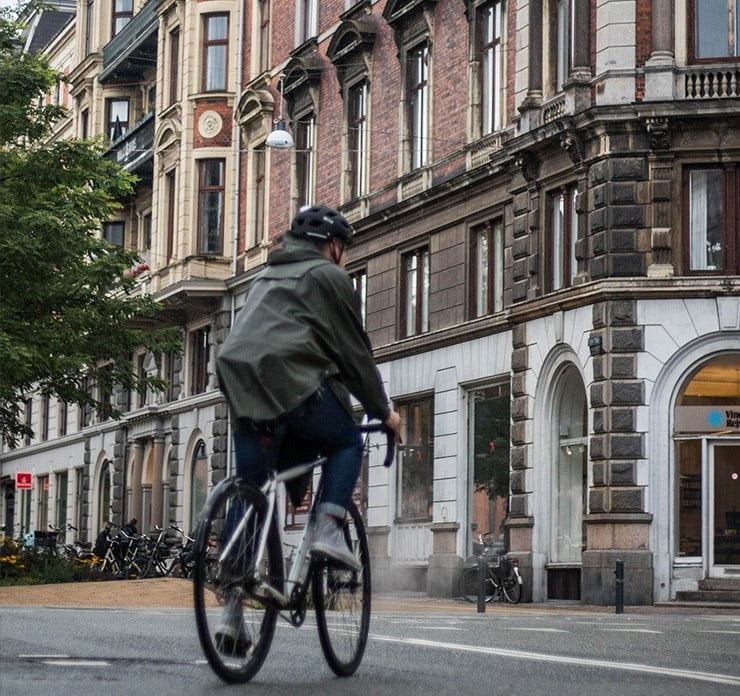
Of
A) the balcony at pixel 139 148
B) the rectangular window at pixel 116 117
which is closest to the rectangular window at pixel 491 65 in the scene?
the balcony at pixel 139 148

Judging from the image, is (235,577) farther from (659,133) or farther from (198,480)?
(198,480)

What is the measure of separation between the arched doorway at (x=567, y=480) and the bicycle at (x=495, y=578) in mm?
570

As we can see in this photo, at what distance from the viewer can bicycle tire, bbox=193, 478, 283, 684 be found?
7.02 metres

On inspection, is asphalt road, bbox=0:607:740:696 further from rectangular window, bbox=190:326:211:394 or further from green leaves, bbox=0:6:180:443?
rectangular window, bbox=190:326:211:394

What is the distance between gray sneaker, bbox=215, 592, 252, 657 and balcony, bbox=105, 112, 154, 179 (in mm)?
43256

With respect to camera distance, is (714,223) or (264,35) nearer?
(714,223)

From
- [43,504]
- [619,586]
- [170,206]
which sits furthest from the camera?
[43,504]

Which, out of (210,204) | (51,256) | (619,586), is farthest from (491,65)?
(210,204)

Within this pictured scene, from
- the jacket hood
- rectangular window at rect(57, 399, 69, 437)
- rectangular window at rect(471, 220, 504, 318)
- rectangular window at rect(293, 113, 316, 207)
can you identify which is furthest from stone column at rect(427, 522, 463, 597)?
rectangular window at rect(57, 399, 69, 437)

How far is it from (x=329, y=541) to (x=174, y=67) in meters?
43.2

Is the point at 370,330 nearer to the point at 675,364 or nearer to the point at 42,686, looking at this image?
the point at 675,364

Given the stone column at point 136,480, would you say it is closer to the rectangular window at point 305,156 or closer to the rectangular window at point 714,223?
the rectangular window at point 305,156

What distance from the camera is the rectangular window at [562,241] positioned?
30.1 meters

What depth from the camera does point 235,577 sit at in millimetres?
7254
